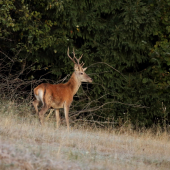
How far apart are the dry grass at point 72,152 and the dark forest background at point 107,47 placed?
169 inches

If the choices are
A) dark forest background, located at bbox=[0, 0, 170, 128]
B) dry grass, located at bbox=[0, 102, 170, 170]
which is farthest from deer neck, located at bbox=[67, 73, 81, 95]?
dry grass, located at bbox=[0, 102, 170, 170]

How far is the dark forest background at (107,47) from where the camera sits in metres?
11.4

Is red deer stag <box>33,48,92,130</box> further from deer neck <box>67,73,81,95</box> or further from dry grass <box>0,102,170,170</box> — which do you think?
dry grass <box>0,102,170,170</box>

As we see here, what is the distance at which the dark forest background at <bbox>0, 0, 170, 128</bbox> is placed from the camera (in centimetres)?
1143

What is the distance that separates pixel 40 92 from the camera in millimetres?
8711

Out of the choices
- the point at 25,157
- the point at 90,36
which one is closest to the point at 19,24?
the point at 90,36

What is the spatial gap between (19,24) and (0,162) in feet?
23.4

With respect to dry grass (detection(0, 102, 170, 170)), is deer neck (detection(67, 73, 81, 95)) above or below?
above

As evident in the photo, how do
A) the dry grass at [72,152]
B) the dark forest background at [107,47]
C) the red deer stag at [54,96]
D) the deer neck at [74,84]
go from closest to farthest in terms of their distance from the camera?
the dry grass at [72,152] < the red deer stag at [54,96] < the deer neck at [74,84] < the dark forest background at [107,47]

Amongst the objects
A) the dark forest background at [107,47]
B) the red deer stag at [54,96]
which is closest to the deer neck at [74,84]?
the red deer stag at [54,96]

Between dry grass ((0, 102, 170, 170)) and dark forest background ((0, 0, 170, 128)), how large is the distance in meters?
4.29

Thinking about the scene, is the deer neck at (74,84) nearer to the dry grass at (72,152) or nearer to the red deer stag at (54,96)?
the red deer stag at (54,96)

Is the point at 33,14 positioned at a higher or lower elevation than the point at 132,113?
higher

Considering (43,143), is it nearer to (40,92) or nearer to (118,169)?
(118,169)
